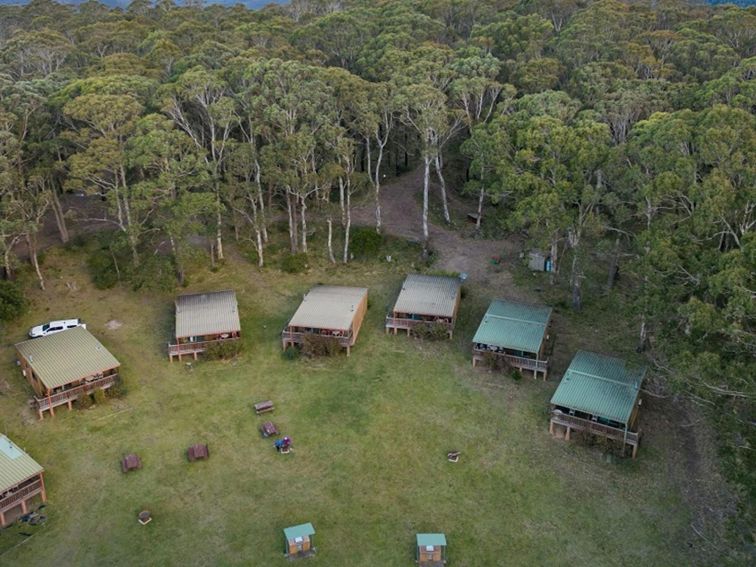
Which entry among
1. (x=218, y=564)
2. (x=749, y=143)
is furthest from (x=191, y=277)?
(x=749, y=143)

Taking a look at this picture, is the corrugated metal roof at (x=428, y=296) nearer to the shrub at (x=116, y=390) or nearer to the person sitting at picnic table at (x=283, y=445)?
the person sitting at picnic table at (x=283, y=445)

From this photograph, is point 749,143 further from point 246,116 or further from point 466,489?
point 246,116

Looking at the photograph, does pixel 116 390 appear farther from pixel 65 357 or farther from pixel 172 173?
pixel 172 173

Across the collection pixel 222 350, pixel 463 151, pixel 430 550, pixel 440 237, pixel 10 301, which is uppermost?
pixel 463 151

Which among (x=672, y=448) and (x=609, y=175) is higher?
(x=609, y=175)

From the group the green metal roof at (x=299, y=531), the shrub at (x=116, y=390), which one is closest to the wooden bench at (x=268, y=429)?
the green metal roof at (x=299, y=531)

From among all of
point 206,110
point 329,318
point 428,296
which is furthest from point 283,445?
point 206,110
